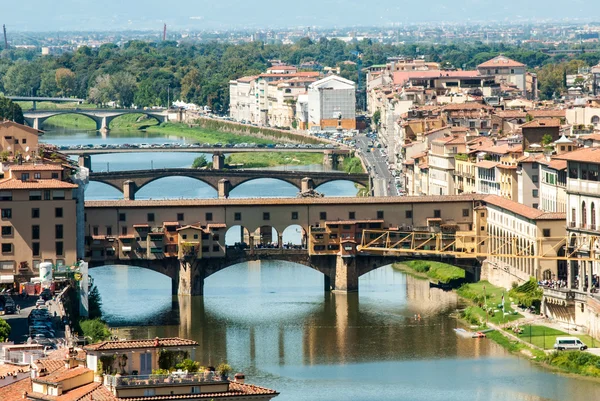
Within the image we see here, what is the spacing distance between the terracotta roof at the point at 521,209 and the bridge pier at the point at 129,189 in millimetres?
29670

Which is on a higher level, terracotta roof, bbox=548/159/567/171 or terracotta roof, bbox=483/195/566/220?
terracotta roof, bbox=548/159/567/171

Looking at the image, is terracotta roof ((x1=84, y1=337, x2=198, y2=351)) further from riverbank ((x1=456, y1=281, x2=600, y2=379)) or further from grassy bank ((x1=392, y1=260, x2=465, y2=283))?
grassy bank ((x1=392, y1=260, x2=465, y2=283))

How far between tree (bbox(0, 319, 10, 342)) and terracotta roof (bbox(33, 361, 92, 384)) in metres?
11.4

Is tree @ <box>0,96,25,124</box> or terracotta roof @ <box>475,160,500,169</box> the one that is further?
tree @ <box>0,96,25,124</box>

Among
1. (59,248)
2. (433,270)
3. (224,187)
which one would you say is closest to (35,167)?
(59,248)

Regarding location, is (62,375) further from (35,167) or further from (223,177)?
(223,177)

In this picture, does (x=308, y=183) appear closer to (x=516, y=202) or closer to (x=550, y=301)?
(x=516, y=202)

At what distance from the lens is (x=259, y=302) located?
60.6 m

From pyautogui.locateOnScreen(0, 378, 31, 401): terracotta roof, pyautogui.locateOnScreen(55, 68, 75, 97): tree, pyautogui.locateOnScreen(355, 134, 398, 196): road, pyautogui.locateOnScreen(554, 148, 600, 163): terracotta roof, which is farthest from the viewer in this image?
pyautogui.locateOnScreen(55, 68, 75, 97): tree

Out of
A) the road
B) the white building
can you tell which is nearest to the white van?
the road

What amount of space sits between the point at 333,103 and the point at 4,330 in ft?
305

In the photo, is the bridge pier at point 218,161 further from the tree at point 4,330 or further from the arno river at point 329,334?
the tree at point 4,330

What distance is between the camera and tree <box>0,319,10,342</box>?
4121 cm

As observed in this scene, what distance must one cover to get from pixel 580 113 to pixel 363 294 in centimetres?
2257
